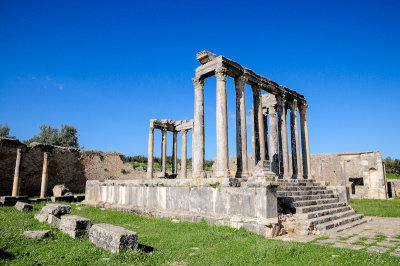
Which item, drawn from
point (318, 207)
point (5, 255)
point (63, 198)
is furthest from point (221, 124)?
point (63, 198)

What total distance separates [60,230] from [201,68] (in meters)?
8.22

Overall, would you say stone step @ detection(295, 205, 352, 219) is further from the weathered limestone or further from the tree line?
the tree line

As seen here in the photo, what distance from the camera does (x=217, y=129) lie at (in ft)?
36.3

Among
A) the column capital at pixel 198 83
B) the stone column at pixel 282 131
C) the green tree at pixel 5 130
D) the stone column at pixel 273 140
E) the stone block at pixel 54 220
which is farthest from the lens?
the green tree at pixel 5 130

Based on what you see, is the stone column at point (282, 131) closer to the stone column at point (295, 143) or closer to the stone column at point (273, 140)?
the stone column at point (273, 140)

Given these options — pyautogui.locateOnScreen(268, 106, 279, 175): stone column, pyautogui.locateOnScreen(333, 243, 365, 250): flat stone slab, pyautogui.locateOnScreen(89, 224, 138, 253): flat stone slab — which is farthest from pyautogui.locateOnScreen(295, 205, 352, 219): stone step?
pyautogui.locateOnScreen(89, 224, 138, 253): flat stone slab

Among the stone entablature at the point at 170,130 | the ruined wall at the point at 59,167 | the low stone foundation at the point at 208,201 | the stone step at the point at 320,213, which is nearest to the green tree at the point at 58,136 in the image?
the ruined wall at the point at 59,167

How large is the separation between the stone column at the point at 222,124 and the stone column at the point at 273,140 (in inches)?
182

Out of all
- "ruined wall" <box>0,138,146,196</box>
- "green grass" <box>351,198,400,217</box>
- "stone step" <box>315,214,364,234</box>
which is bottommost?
"green grass" <box>351,198,400,217</box>

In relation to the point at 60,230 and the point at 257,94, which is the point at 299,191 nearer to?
the point at 257,94

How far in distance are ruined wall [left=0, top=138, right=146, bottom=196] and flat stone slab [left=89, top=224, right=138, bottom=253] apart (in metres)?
17.2

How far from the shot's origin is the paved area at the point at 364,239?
5891 mm

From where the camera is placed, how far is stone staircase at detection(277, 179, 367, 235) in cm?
787

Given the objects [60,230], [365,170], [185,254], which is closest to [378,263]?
[185,254]
